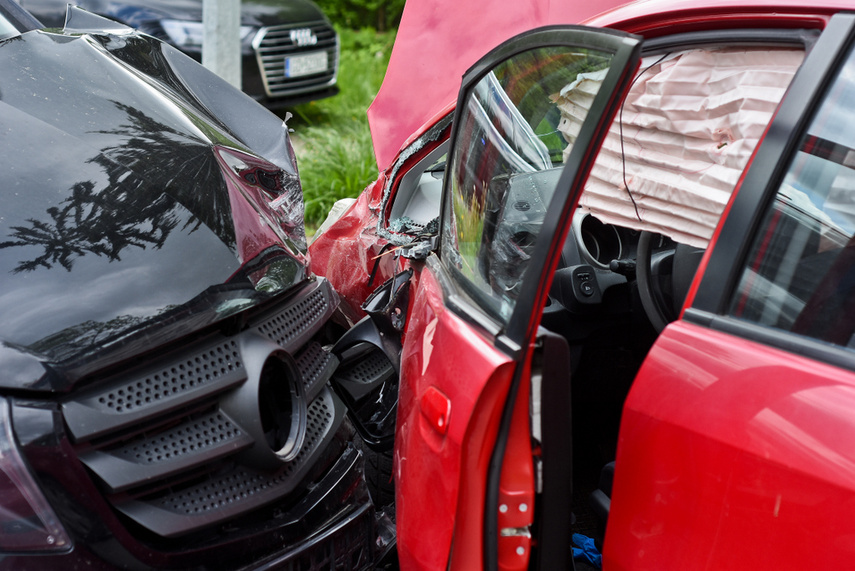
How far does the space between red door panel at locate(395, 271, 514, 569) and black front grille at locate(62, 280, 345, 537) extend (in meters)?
0.29

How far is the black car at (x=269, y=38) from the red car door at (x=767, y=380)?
5.84 m

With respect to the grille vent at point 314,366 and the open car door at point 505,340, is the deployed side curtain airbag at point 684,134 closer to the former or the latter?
the open car door at point 505,340

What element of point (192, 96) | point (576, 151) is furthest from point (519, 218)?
point (192, 96)

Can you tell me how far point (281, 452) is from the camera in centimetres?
179

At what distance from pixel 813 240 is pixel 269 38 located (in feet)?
21.3

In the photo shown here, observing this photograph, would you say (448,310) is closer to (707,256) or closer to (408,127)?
(707,256)

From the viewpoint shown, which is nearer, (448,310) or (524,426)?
(524,426)

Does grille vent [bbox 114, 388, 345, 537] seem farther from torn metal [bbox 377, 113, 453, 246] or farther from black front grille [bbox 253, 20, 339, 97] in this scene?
black front grille [bbox 253, 20, 339, 97]

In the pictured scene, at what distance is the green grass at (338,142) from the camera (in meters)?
5.56

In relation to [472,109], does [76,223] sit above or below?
below

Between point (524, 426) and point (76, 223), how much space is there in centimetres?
112

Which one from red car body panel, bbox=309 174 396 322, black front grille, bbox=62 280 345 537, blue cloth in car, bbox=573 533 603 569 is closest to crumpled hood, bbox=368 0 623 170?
red car body panel, bbox=309 174 396 322

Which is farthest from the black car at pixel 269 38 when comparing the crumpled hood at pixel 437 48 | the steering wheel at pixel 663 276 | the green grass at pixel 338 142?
the steering wheel at pixel 663 276

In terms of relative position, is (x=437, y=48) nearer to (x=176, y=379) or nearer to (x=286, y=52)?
(x=176, y=379)
